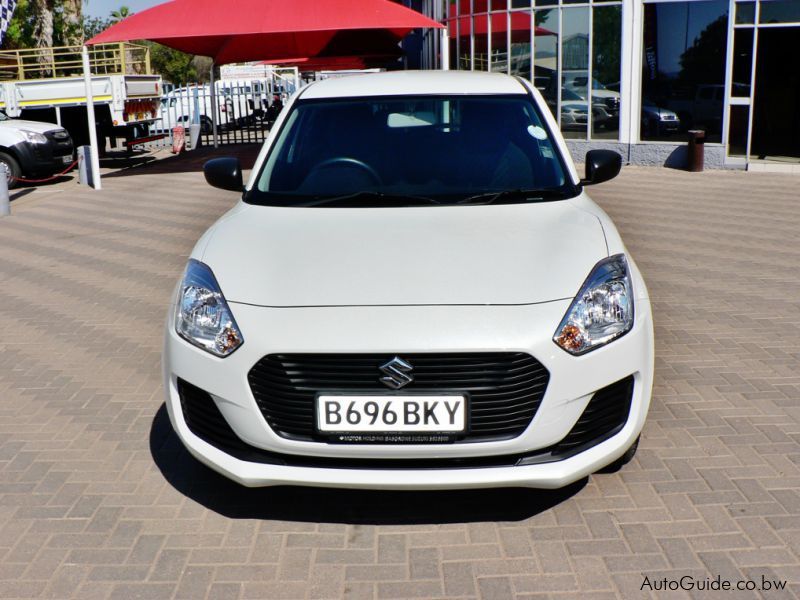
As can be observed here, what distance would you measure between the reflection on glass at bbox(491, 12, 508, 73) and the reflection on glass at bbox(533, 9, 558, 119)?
1.03 m

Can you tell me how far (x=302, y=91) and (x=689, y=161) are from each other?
41.7 feet

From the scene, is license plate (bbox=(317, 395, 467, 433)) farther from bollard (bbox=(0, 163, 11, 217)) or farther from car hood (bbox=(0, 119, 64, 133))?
car hood (bbox=(0, 119, 64, 133))

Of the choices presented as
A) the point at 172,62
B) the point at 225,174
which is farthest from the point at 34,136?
the point at 172,62

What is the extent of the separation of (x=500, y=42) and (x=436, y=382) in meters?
17.8

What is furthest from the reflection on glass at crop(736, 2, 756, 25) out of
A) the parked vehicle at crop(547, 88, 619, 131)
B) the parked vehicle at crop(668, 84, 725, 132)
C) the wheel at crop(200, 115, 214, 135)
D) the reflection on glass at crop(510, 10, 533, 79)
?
the wheel at crop(200, 115, 214, 135)

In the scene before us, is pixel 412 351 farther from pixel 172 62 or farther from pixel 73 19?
pixel 172 62

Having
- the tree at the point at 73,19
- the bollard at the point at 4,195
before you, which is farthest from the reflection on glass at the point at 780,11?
the tree at the point at 73,19

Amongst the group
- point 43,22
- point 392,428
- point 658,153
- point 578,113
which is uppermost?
point 43,22

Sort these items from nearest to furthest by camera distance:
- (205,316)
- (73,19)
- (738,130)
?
(205,316) < (738,130) < (73,19)

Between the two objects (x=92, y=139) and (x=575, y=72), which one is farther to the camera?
(x=575, y=72)

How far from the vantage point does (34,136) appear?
15.0 metres

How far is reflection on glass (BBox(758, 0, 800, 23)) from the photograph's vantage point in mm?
15404

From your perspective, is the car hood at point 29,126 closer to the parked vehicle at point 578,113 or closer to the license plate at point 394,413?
the parked vehicle at point 578,113

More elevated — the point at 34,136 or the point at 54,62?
the point at 54,62
